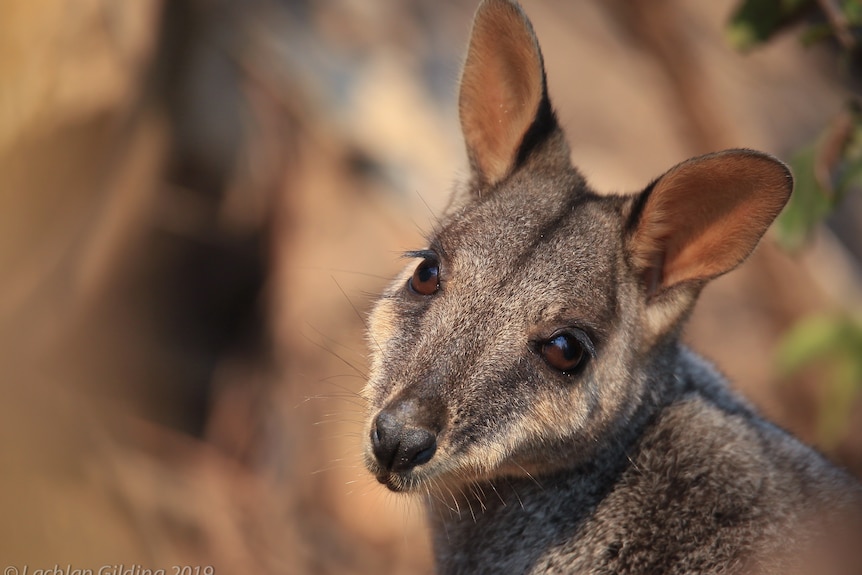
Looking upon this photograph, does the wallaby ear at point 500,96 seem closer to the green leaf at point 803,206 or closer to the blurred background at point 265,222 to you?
the green leaf at point 803,206

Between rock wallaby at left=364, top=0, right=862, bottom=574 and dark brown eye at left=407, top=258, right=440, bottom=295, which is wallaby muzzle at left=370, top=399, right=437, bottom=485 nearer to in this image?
rock wallaby at left=364, top=0, right=862, bottom=574

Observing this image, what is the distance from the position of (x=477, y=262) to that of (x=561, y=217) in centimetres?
50

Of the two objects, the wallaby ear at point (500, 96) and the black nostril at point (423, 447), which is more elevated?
the wallaby ear at point (500, 96)

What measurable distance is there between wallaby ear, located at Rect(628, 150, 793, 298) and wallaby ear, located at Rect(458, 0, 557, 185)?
2.34ft

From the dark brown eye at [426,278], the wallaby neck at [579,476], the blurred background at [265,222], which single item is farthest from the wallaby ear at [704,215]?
the blurred background at [265,222]

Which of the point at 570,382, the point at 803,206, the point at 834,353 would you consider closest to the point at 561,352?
the point at 570,382

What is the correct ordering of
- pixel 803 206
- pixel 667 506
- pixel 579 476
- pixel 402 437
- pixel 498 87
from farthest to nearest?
pixel 803 206 → pixel 498 87 → pixel 579 476 → pixel 667 506 → pixel 402 437

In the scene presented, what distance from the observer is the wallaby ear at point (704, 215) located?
13.7 feet

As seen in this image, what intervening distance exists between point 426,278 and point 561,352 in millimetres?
697

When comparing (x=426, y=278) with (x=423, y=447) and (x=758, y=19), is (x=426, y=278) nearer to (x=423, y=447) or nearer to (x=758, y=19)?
(x=423, y=447)

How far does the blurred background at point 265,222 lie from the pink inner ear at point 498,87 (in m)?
3.55

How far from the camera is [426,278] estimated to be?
4.44 metres

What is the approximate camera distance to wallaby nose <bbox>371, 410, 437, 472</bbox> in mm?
3828

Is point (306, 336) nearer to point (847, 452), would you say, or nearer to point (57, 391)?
point (57, 391)
